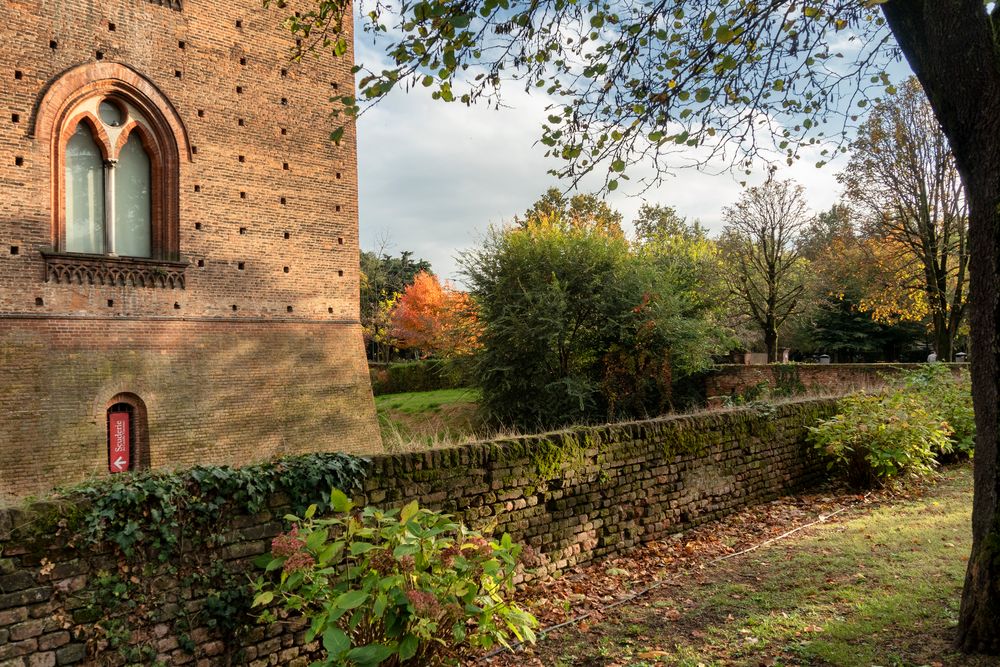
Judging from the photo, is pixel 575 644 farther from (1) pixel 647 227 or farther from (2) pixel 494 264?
(1) pixel 647 227

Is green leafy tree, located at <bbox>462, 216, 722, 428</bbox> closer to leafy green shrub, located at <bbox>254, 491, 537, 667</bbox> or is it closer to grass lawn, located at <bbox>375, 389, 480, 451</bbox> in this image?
grass lawn, located at <bbox>375, 389, 480, 451</bbox>

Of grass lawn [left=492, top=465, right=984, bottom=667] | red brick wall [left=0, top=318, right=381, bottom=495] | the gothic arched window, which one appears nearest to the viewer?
grass lawn [left=492, top=465, right=984, bottom=667]

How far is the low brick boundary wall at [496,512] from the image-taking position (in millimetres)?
3777

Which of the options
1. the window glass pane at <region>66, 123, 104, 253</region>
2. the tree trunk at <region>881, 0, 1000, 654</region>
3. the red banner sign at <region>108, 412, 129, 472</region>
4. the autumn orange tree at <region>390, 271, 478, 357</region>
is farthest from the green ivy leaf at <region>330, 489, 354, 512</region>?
the autumn orange tree at <region>390, 271, 478, 357</region>

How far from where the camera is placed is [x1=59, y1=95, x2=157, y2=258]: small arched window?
11930mm

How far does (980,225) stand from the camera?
4.22 meters

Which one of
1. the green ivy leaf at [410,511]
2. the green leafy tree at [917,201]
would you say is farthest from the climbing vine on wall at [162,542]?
the green leafy tree at [917,201]

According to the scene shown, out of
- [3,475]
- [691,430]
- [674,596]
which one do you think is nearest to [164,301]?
[3,475]

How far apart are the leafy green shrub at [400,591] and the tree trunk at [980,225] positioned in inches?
113

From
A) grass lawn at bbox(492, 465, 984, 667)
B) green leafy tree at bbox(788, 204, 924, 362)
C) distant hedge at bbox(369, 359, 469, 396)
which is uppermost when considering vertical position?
green leafy tree at bbox(788, 204, 924, 362)

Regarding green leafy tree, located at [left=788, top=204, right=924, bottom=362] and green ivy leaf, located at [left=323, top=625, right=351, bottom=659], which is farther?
green leafy tree, located at [left=788, top=204, right=924, bottom=362]

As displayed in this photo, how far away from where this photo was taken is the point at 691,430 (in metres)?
8.66

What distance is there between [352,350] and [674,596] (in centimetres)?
1070

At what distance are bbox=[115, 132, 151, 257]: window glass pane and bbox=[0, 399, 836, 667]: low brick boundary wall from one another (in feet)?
31.8
